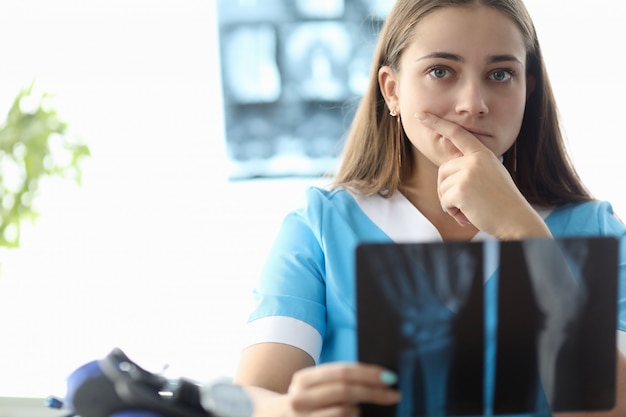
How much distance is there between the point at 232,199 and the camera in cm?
185

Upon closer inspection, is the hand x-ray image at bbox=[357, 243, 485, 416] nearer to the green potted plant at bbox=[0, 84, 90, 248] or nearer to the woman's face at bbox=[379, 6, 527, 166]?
the woman's face at bbox=[379, 6, 527, 166]

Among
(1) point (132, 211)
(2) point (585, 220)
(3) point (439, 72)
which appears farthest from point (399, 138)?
(1) point (132, 211)

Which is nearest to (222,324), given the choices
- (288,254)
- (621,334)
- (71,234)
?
(71,234)

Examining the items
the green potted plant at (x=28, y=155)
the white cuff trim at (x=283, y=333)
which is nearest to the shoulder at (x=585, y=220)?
the white cuff trim at (x=283, y=333)

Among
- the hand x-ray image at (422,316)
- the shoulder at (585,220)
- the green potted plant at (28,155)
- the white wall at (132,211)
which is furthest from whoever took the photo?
the white wall at (132,211)

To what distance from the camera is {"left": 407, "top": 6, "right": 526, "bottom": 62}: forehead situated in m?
1.13

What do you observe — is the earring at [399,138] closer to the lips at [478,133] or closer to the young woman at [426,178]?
the young woman at [426,178]

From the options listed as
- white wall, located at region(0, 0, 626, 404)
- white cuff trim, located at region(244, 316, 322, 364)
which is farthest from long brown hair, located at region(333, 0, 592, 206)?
white wall, located at region(0, 0, 626, 404)

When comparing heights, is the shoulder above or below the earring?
below

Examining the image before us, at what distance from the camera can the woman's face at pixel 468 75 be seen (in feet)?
3.72

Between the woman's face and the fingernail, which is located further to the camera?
the woman's face

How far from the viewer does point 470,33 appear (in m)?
1.14

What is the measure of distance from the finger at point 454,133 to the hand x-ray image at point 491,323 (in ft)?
1.20

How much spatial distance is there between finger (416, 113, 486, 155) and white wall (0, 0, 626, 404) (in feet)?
2.29
